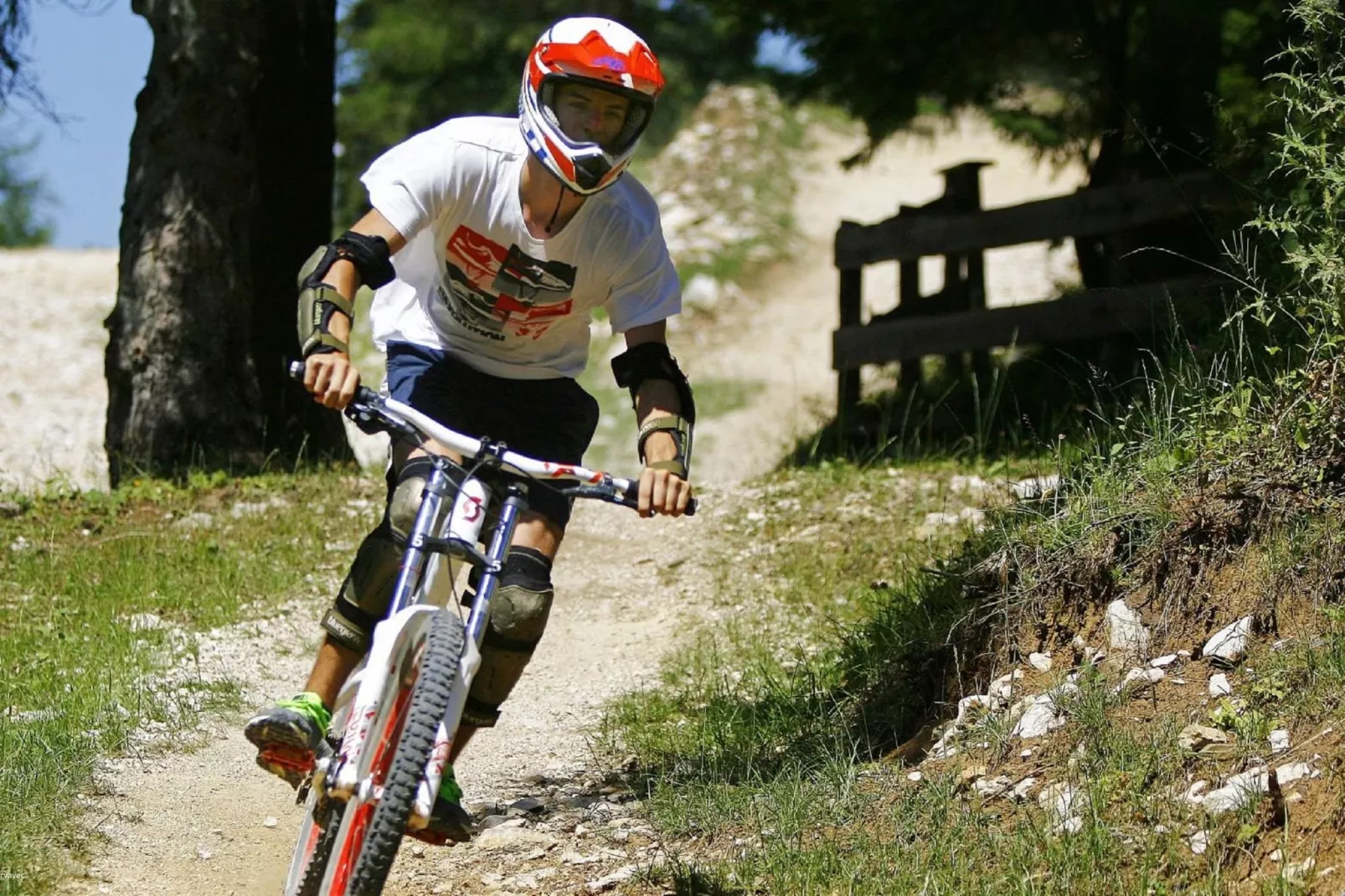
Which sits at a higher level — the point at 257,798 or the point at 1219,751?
the point at 1219,751

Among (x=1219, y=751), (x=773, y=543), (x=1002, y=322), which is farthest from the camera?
(x=1002, y=322)

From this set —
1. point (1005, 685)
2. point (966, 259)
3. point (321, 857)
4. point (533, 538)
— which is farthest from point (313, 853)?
point (966, 259)

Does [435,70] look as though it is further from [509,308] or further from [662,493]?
[662,493]

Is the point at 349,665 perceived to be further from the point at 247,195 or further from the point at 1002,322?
the point at 1002,322

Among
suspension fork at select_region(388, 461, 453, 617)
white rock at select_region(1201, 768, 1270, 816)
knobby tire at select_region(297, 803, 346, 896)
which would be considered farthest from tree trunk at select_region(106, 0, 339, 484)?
white rock at select_region(1201, 768, 1270, 816)

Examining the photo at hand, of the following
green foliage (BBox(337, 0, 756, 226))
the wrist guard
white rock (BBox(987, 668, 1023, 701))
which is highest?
green foliage (BBox(337, 0, 756, 226))

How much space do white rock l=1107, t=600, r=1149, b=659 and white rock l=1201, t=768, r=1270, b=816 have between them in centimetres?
74

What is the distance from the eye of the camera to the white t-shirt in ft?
14.5

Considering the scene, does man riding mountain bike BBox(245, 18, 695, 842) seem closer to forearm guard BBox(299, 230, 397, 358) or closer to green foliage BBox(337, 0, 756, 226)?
forearm guard BBox(299, 230, 397, 358)

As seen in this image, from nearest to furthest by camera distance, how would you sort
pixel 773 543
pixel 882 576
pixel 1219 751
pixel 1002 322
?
pixel 1219 751 < pixel 882 576 < pixel 773 543 < pixel 1002 322

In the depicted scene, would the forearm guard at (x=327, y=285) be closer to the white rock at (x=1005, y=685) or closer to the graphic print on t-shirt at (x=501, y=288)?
the graphic print on t-shirt at (x=501, y=288)

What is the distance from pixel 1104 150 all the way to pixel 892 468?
3.34m

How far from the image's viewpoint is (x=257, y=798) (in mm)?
5145

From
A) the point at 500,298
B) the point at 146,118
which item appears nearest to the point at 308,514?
the point at 146,118
